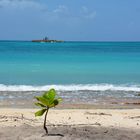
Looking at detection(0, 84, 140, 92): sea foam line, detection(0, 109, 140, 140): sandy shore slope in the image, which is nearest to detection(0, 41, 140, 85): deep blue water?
detection(0, 84, 140, 92): sea foam line

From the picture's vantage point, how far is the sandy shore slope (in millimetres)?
6705

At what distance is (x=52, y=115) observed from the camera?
9.15 metres

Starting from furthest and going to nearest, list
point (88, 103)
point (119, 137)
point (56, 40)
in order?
point (56, 40)
point (88, 103)
point (119, 137)

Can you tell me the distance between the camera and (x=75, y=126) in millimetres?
7637

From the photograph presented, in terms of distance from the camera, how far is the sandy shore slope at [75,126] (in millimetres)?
6705

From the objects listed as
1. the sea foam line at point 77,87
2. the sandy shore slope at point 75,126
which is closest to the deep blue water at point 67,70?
the sea foam line at point 77,87

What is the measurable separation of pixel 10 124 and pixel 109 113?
2847 millimetres

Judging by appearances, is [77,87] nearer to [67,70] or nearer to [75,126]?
[75,126]

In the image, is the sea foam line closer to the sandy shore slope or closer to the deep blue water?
the deep blue water

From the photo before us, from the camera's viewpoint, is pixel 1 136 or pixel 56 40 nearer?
pixel 1 136

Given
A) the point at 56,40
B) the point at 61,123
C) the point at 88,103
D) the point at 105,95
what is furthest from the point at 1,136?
the point at 56,40

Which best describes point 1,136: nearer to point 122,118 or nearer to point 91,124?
point 91,124

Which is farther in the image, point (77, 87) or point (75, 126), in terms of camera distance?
point (77, 87)

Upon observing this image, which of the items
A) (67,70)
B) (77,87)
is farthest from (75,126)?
(67,70)
